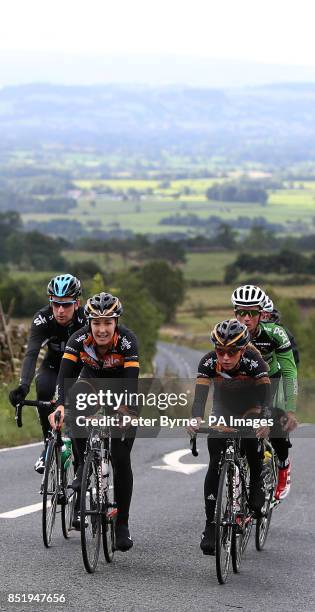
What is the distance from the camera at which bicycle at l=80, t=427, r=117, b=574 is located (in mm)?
8391

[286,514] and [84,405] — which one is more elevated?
[84,405]

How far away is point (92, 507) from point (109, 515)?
7.5 inches

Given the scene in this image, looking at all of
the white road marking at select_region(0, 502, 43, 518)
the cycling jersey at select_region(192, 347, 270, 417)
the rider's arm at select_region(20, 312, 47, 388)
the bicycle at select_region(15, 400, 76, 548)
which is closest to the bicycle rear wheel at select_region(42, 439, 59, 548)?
the bicycle at select_region(15, 400, 76, 548)

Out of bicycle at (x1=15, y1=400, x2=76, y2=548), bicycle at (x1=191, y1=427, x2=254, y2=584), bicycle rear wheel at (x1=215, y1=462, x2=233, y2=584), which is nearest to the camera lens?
bicycle rear wheel at (x1=215, y1=462, x2=233, y2=584)

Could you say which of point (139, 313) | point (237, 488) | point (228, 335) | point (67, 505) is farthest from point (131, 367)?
point (139, 313)

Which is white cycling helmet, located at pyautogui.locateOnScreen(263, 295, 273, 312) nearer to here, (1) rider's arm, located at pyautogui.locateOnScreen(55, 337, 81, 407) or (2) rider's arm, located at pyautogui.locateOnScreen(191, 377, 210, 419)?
(2) rider's arm, located at pyautogui.locateOnScreen(191, 377, 210, 419)

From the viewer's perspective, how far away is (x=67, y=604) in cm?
739

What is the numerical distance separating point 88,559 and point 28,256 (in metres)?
164

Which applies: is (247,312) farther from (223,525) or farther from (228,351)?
(223,525)

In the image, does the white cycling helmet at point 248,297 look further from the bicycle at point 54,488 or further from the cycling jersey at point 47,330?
the bicycle at point 54,488

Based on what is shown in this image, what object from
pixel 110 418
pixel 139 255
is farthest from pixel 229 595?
pixel 139 255

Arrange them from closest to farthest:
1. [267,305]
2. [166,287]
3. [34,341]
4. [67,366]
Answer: [67,366] < [267,305] < [34,341] < [166,287]

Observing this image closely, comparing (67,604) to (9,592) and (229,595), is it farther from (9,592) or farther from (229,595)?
(229,595)

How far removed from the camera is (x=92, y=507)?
8.56 meters
